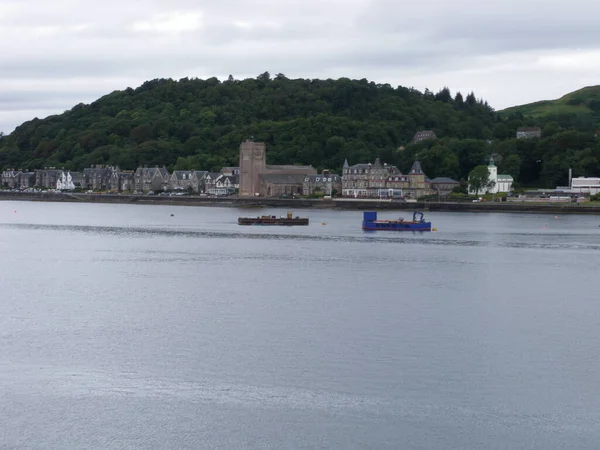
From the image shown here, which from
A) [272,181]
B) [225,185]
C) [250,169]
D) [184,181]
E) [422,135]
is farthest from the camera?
[422,135]

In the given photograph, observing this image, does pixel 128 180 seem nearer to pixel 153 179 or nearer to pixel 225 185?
pixel 153 179

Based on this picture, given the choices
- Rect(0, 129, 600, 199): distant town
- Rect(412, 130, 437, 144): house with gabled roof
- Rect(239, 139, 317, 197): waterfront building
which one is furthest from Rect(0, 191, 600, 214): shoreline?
Rect(412, 130, 437, 144): house with gabled roof

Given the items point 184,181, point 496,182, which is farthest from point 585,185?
point 184,181

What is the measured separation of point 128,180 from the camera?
514ft

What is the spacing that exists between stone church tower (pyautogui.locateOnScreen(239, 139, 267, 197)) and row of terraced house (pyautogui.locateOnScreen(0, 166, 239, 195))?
5.40 m

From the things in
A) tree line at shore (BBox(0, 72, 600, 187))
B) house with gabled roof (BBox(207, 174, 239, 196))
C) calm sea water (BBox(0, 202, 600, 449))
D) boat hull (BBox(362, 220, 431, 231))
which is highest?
tree line at shore (BBox(0, 72, 600, 187))

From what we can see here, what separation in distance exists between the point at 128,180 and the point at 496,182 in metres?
65.4

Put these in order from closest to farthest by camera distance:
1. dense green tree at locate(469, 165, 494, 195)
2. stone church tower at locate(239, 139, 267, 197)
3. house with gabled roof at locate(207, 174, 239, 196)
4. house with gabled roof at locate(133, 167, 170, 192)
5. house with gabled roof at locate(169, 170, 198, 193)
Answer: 1. dense green tree at locate(469, 165, 494, 195)
2. stone church tower at locate(239, 139, 267, 197)
3. house with gabled roof at locate(207, 174, 239, 196)
4. house with gabled roof at locate(169, 170, 198, 193)
5. house with gabled roof at locate(133, 167, 170, 192)

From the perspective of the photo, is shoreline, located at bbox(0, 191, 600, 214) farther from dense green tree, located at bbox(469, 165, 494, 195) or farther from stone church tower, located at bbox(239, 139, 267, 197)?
dense green tree, located at bbox(469, 165, 494, 195)

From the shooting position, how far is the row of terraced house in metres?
145

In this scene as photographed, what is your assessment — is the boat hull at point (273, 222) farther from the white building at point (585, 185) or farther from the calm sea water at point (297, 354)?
the white building at point (585, 185)

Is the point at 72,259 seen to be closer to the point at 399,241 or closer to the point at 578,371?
the point at 399,241

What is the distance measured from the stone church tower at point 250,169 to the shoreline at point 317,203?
4.32 meters

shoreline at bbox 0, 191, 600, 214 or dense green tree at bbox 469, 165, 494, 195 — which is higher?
dense green tree at bbox 469, 165, 494, 195
